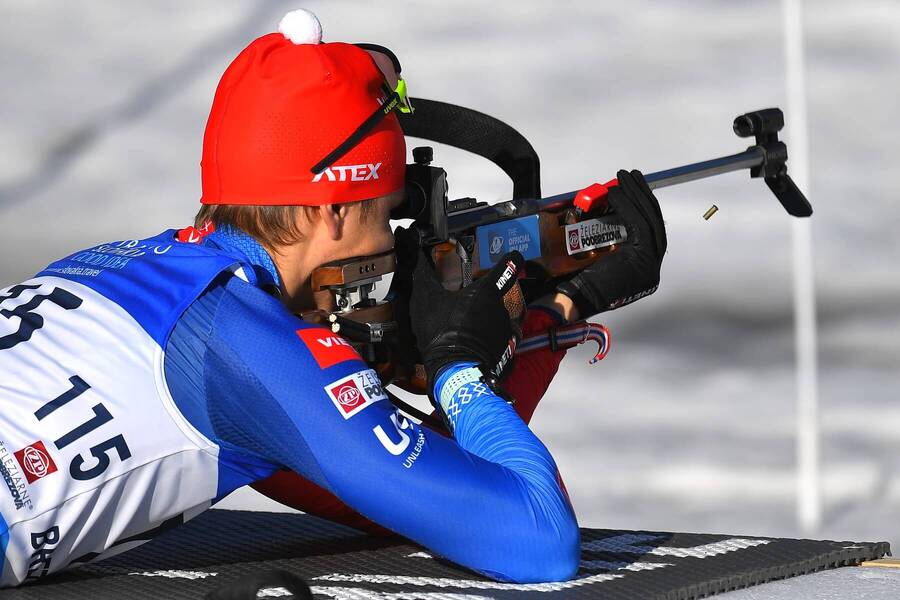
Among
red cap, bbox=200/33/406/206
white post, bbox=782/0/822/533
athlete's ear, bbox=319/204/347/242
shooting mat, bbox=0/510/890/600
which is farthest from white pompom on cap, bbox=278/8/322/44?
white post, bbox=782/0/822/533

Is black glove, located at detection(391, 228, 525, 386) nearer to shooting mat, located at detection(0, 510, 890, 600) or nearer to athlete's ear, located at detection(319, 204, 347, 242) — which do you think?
athlete's ear, located at detection(319, 204, 347, 242)

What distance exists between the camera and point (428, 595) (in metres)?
1.30

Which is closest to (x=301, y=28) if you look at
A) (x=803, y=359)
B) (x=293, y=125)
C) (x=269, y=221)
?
(x=293, y=125)

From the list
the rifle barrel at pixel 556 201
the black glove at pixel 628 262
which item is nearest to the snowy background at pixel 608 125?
the rifle barrel at pixel 556 201

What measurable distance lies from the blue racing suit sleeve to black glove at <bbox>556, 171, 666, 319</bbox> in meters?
0.36

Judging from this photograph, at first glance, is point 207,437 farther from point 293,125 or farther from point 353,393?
point 293,125

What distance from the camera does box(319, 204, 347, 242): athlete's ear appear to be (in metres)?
1.48

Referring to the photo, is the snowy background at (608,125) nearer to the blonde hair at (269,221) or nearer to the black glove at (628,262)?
the black glove at (628,262)

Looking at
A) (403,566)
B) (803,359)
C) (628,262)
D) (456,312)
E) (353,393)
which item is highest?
(803,359)

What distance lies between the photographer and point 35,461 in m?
1.27

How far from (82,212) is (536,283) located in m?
2.75

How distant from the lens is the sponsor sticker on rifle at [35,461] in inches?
49.8

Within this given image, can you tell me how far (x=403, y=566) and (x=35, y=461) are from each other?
0.41 metres

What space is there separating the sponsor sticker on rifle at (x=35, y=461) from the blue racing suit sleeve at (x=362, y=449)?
0.15 m
